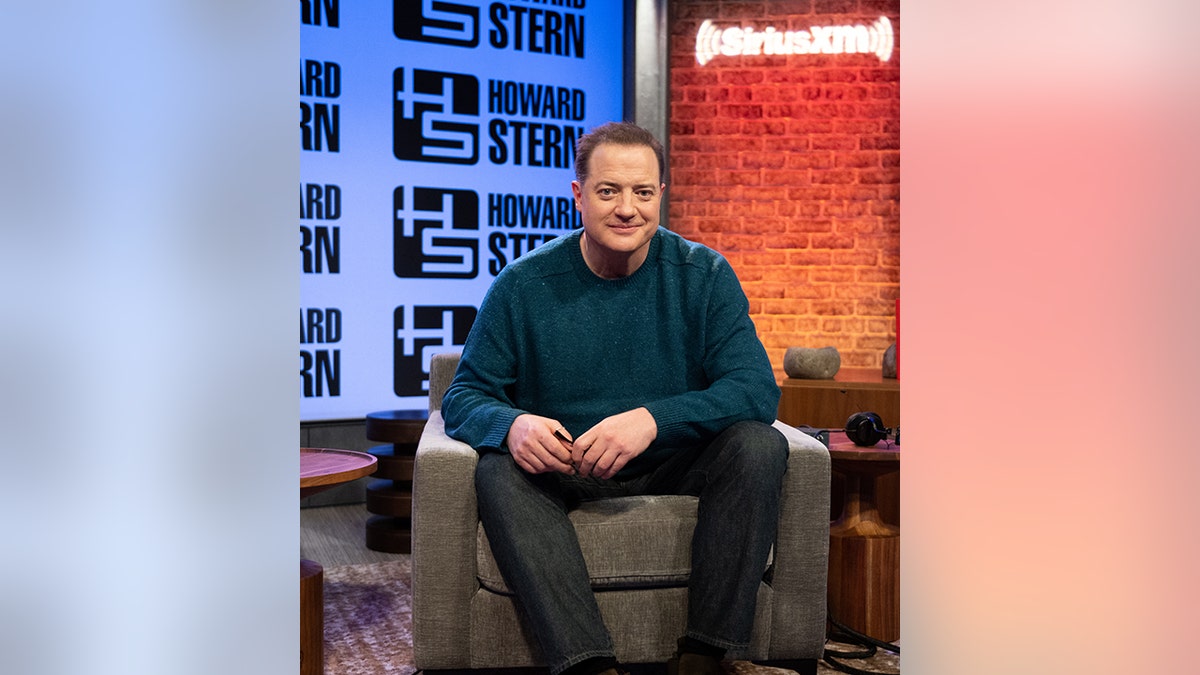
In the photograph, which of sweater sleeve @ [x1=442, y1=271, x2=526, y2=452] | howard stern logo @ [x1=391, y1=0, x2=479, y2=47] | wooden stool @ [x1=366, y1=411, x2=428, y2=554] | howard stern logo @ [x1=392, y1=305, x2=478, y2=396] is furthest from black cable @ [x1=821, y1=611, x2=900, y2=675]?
howard stern logo @ [x1=391, y1=0, x2=479, y2=47]

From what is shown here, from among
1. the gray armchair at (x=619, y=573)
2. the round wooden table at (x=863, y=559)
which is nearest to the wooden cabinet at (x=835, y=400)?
the round wooden table at (x=863, y=559)

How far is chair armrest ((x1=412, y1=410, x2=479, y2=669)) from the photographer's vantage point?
1.89 metres

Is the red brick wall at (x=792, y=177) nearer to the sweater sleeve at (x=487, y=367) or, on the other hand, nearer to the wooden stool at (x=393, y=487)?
the wooden stool at (x=393, y=487)

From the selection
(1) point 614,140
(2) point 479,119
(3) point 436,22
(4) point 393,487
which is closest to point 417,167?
(2) point 479,119

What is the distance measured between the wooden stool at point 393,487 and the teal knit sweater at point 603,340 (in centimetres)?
156

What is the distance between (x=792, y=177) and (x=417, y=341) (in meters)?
2.01

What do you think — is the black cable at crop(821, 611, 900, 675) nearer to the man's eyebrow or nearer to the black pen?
the black pen

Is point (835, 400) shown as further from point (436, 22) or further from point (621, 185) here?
point (436, 22)

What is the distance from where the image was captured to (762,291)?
511 cm

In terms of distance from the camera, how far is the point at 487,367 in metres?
2.14

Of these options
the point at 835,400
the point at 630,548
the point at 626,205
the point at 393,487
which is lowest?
the point at 393,487

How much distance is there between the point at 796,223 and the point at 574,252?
3.05 metres

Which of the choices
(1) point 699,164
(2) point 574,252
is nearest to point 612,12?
(1) point 699,164
